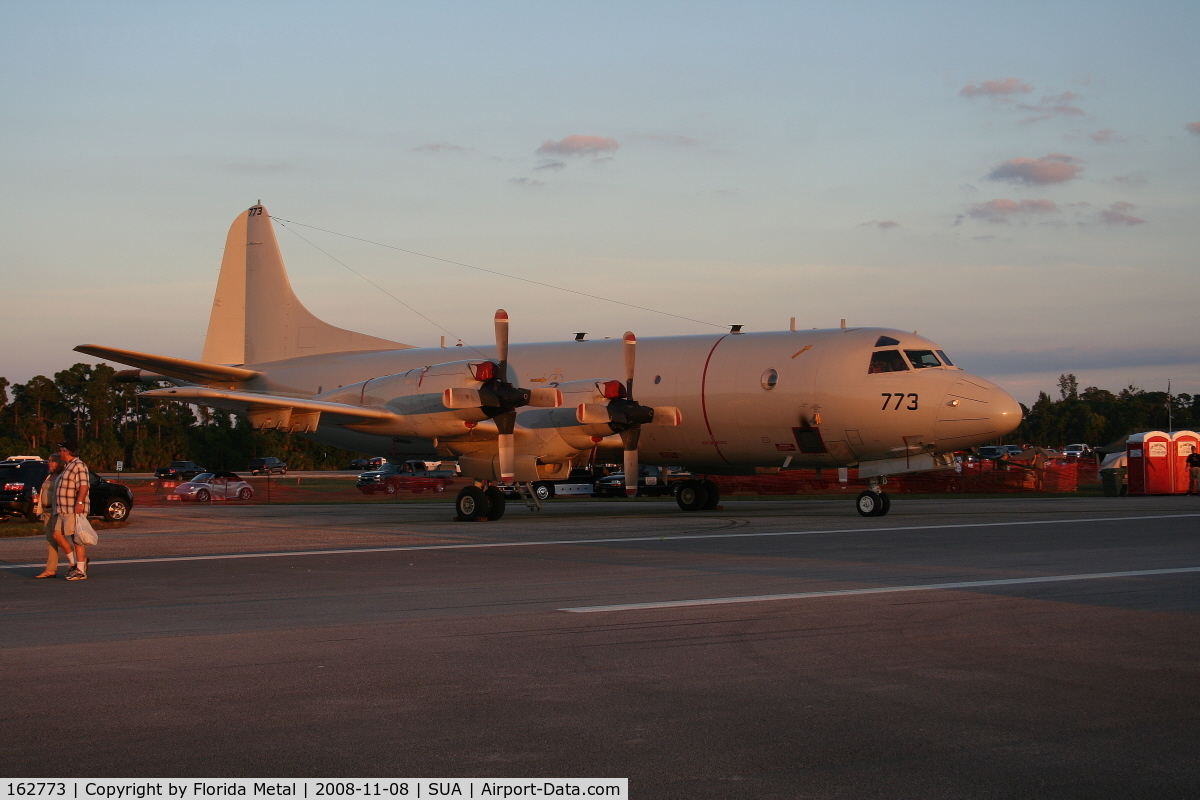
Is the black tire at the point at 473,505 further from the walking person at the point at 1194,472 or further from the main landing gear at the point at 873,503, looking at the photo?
the walking person at the point at 1194,472

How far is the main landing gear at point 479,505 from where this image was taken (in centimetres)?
2416

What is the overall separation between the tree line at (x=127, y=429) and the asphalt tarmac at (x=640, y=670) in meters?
85.1

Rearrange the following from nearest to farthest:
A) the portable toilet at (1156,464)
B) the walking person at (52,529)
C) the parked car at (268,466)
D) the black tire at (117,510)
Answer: the walking person at (52,529) < the black tire at (117,510) < the portable toilet at (1156,464) < the parked car at (268,466)

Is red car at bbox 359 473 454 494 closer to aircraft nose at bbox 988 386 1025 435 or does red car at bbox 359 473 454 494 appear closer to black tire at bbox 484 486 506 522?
black tire at bbox 484 486 506 522

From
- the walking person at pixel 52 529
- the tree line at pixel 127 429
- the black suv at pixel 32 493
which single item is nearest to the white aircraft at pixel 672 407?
the black suv at pixel 32 493

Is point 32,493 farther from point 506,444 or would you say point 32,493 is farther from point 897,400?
point 897,400

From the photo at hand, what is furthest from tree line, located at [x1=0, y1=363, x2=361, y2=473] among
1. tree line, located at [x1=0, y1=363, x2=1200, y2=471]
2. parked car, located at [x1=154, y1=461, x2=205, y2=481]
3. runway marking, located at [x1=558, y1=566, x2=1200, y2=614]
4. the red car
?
runway marking, located at [x1=558, y1=566, x2=1200, y2=614]

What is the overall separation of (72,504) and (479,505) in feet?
40.2

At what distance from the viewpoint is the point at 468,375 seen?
23625mm

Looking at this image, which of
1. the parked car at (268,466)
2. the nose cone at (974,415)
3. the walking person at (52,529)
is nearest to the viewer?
the walking person at (52,529)

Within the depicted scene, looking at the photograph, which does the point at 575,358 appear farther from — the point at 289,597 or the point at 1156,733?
the point at 1156,733

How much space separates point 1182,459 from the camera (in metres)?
32.6

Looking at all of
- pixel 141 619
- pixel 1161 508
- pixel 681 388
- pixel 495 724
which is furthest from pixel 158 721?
pixel 1161 508

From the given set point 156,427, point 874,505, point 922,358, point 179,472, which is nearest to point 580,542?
point 874,505
